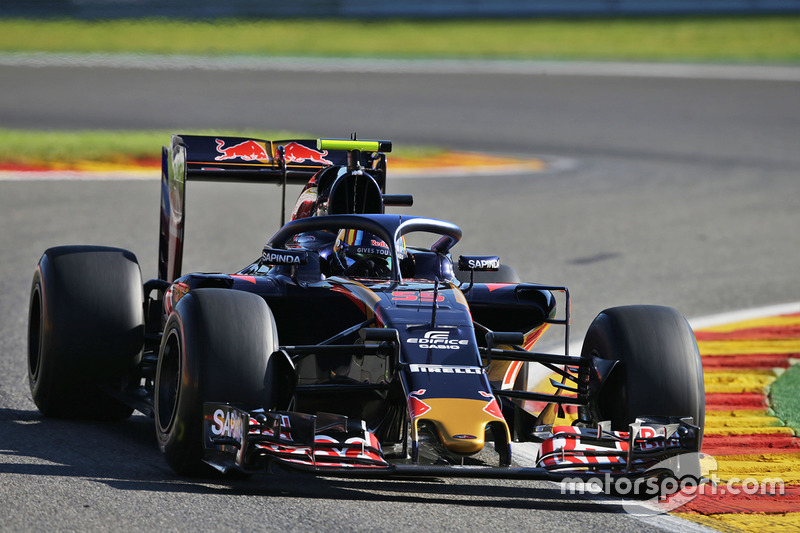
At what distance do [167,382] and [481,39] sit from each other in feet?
108

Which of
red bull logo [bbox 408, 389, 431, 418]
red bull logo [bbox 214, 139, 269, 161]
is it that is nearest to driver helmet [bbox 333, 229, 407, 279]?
red bull logo [bbox 408, 389, 431, 418]

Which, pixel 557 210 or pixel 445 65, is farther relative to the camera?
pixel 445 65

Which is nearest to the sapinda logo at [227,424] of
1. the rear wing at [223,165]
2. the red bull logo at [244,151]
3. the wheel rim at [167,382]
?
the wheel rim at [167,382]

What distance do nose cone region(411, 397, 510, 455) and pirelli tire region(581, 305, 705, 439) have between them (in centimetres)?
69

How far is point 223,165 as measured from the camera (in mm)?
7891

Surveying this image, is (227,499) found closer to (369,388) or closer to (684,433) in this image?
(369,388)

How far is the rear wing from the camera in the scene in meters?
7.72

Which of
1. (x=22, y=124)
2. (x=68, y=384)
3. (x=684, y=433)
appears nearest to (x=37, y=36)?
(x=22, y=124)

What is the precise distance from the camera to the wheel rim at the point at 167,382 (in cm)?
558

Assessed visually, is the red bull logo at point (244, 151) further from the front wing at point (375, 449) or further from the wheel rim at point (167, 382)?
the front wing at point (375, 449)

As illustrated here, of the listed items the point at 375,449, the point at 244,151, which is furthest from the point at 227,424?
the point at 244,151

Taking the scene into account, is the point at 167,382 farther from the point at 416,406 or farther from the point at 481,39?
the point at 481,39

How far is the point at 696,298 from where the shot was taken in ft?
35.8

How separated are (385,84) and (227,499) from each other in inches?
960
